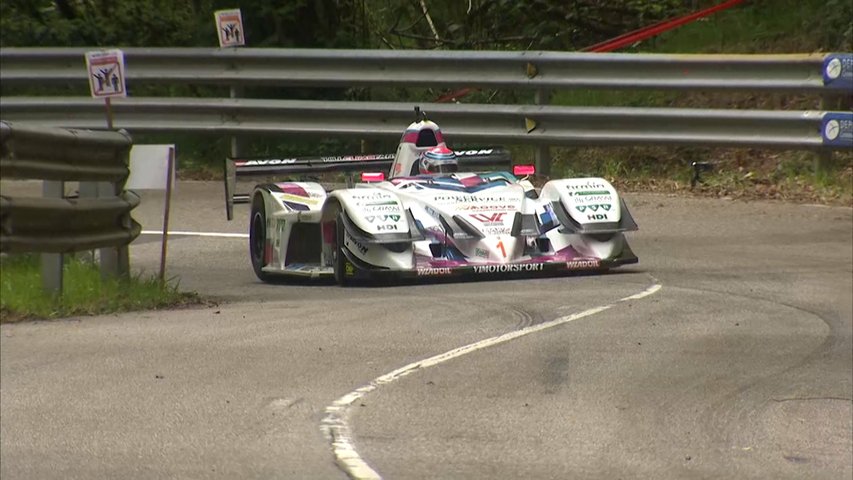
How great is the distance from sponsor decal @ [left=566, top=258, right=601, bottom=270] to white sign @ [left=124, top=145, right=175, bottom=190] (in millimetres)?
2783

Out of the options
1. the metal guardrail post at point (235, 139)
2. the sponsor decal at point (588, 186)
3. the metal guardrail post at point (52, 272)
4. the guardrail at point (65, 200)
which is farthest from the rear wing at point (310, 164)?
the metal guardrail post at point (235, 139)

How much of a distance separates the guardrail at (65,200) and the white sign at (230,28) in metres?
7.21

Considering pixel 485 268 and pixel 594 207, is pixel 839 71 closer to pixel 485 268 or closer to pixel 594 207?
pixel 594 207

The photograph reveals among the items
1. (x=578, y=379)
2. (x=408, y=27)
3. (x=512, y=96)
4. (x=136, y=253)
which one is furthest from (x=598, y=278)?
(x=408, y=27)

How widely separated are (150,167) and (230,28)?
6.99m

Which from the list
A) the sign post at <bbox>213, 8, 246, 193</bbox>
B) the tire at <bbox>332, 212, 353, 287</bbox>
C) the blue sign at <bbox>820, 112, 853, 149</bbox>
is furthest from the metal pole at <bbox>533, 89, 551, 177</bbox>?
the tire at <bbox>332, 212, 353, 287</bbox>

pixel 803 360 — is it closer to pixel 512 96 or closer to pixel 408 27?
pixel 512 96

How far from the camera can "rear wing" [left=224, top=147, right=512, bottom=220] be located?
11.9 meters

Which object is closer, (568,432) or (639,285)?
(568,432)

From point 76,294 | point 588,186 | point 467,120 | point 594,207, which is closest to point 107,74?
point 76,294

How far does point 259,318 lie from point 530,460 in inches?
135

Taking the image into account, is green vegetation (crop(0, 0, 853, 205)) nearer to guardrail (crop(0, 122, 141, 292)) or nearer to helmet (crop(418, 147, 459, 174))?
helmet (crop(418, 147, 459, 174))

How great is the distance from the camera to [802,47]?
17141 millimetres

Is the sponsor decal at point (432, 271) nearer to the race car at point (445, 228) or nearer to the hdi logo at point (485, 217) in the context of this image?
the race car at point (445, 228)
